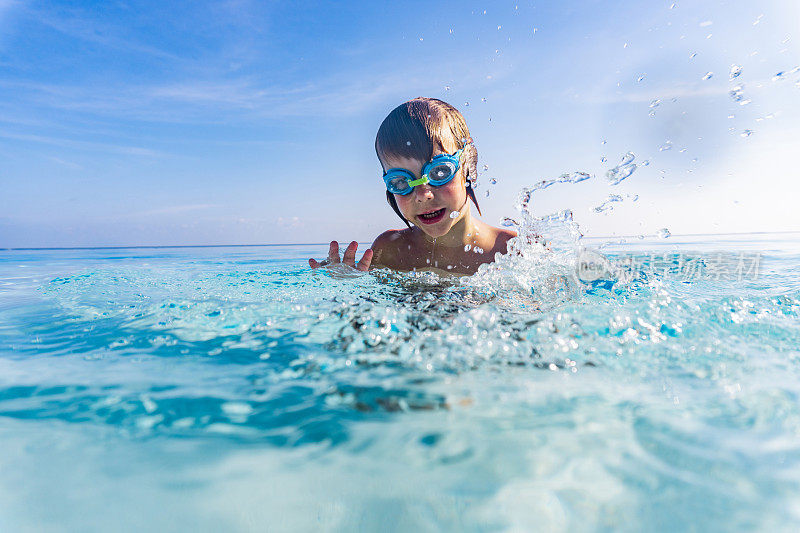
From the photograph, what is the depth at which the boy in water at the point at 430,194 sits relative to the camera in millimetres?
3098

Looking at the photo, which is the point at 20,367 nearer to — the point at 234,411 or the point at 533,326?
the point at 234,411

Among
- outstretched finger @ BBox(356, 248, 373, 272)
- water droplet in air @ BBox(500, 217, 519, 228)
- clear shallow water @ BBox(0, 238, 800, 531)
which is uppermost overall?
water droplet in air @ BBox(500, 217, 519, 228)

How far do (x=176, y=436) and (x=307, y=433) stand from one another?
0.35 meters

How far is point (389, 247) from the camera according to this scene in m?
3.85

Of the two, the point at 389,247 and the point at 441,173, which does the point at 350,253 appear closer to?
the point at 389,247

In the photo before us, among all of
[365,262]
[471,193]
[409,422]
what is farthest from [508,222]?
[409,422]

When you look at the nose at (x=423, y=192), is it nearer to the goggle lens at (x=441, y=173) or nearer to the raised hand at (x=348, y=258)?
the goggle lens at (x=441, y=173)

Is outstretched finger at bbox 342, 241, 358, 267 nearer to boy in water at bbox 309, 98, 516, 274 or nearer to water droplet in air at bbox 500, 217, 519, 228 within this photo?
boy in water at bbox 309, 98, 516, 274

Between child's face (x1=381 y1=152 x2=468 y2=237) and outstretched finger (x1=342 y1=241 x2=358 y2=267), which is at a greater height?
child's face (x1=381 y1=152 x2=468 y2=237)

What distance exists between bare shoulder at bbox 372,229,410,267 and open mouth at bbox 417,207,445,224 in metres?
0.59

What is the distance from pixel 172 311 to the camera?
8.62ft

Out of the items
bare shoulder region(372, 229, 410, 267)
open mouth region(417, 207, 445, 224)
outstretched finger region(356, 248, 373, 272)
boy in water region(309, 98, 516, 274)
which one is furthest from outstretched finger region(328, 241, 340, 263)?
open mouth region(417, 207, 445, 224)

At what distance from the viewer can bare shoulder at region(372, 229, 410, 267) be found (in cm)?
382

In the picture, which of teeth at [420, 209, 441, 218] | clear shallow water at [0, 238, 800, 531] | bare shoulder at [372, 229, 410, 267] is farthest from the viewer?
bare shoulder at [372, 229, 410, 267]
